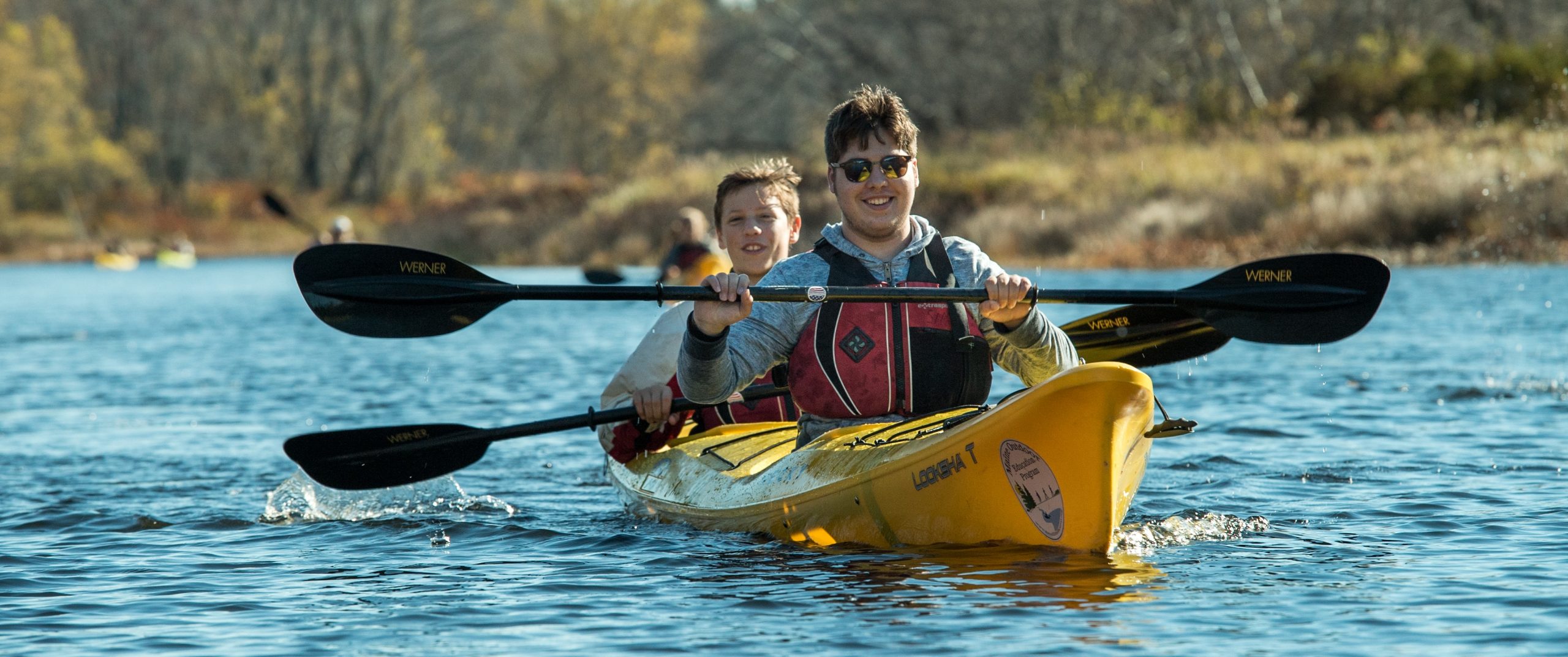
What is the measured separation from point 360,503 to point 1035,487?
3316mm

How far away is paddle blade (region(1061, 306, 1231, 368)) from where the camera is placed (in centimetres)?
605

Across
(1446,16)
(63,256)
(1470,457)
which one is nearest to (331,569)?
(1470,457)

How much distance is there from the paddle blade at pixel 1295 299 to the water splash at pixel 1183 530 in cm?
71

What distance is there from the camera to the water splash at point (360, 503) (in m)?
6.76

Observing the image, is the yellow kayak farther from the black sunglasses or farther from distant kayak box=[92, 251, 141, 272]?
distant kayak box=[92, 251, 141, 272]

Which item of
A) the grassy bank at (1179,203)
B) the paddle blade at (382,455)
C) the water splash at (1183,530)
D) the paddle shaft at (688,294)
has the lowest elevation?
the water splash at (1183,530)

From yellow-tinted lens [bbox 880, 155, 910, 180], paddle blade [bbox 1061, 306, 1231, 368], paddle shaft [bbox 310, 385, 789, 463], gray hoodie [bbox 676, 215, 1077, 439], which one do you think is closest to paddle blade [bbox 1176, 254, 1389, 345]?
paddle blade [bbox 1061, 306, 1231, 368]

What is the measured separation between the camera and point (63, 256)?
4103 centimetres

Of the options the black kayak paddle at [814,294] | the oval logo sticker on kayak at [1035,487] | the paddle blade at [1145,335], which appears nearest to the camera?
the oval logo sticker on kayak at [1035,487]

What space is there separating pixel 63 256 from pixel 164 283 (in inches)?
472

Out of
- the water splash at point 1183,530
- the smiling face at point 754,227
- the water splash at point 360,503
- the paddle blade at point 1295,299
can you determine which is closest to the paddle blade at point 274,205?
the water splash at point 360,503

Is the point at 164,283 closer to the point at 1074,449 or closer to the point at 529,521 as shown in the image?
the point at 529,521

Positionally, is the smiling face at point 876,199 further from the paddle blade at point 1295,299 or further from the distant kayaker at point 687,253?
the distant kayaker at point 687,253

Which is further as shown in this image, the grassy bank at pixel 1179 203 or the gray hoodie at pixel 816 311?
the grassy bank at pixel 1179 203
